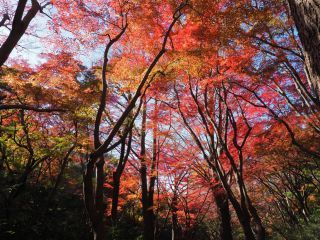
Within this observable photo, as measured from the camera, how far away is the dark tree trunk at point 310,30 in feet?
5.32

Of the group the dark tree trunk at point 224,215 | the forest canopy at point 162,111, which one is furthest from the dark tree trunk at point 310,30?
the dark tree trunk at point 224,215

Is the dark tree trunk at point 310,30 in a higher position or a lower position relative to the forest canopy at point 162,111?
lower

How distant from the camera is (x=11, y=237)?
34.4 ft

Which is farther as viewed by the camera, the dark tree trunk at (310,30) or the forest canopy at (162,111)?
the forest canopy at (162,111)

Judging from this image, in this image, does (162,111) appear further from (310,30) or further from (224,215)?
(310,30)

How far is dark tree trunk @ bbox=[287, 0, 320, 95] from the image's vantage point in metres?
1.62

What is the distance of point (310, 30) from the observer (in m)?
1.66

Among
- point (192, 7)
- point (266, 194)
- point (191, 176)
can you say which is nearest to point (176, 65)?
point (192, 7)

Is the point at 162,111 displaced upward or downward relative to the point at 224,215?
upward

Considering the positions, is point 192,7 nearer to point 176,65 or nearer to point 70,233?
point 176,65

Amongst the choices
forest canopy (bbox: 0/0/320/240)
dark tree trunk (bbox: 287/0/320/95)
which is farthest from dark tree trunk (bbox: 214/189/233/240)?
dark tree trunk (bbox: 287/0/320/95)

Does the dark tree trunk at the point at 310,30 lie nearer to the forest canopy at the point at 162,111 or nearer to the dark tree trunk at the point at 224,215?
the forest canopy at the point at 162,111

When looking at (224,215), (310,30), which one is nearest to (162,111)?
(224,215)

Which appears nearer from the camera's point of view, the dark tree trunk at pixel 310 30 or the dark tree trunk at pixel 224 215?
the dark tree trunk at pixel 310 30
